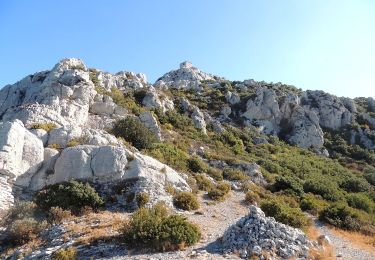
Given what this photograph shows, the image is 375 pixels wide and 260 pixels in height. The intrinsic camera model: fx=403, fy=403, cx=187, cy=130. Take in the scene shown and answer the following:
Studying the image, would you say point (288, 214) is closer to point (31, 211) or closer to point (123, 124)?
point (31, 211)

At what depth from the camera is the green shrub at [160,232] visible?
48.0 feet

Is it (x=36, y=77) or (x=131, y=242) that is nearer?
(x=131, y=242)

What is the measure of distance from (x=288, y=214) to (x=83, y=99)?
80.0 feet

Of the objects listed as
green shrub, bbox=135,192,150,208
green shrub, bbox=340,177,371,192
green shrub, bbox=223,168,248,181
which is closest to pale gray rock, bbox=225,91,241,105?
green shrub, bbox=340,177,371,192

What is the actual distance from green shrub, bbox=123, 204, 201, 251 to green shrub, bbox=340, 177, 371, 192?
1136 inches

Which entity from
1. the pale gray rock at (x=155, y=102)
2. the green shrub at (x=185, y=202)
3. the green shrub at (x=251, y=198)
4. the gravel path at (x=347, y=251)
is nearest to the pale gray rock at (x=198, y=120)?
the pale gray rock at (x=155, y=102)

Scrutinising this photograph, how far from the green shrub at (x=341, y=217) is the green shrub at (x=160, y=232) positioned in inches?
460

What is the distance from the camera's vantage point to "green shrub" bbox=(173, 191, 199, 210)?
21406 mm

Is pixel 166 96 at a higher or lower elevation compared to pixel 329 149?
higher

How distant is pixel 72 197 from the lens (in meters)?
19.9

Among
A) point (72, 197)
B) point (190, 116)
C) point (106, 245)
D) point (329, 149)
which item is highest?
point (190, 116)

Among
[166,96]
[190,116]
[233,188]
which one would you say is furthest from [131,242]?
[166,96]

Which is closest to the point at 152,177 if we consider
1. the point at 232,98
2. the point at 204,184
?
the point at 204,184

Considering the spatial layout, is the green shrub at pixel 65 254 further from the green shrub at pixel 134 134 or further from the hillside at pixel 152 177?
the green shrub at pixel 134 134
